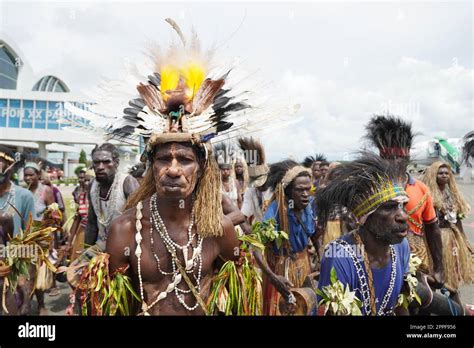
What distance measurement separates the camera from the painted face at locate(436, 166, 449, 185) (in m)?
5.09

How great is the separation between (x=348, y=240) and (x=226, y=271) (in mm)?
784

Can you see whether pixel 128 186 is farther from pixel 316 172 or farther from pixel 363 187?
pixel 316 172

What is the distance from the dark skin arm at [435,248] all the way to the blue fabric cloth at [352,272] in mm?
1487

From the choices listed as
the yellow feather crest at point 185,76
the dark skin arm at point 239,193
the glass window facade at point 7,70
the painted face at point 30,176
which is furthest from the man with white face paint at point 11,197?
the glass window facade at point 7,70

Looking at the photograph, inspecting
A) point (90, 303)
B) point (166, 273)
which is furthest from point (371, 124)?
point (90, 303)

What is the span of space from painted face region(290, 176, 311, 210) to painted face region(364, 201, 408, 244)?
72.1 inches

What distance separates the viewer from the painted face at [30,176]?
6.32 m

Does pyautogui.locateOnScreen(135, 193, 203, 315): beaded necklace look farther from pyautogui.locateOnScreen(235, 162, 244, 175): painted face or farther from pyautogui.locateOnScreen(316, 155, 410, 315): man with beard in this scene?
pyautogui.locateOnScreen(235, 162, 244, 175): painted face

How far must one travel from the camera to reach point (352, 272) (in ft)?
7.47

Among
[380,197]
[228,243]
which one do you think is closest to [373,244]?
[380,197]

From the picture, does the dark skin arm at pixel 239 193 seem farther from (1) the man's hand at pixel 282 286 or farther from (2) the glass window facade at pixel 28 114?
(2) the glass window facade at pixel 28 114

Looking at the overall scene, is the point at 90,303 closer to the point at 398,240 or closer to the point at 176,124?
the point at 176,124

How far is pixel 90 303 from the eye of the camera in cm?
203

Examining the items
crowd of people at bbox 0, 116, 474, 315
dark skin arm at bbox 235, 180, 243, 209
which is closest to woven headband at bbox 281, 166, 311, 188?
crowd of people at bbox 0, 116, 474, 315
